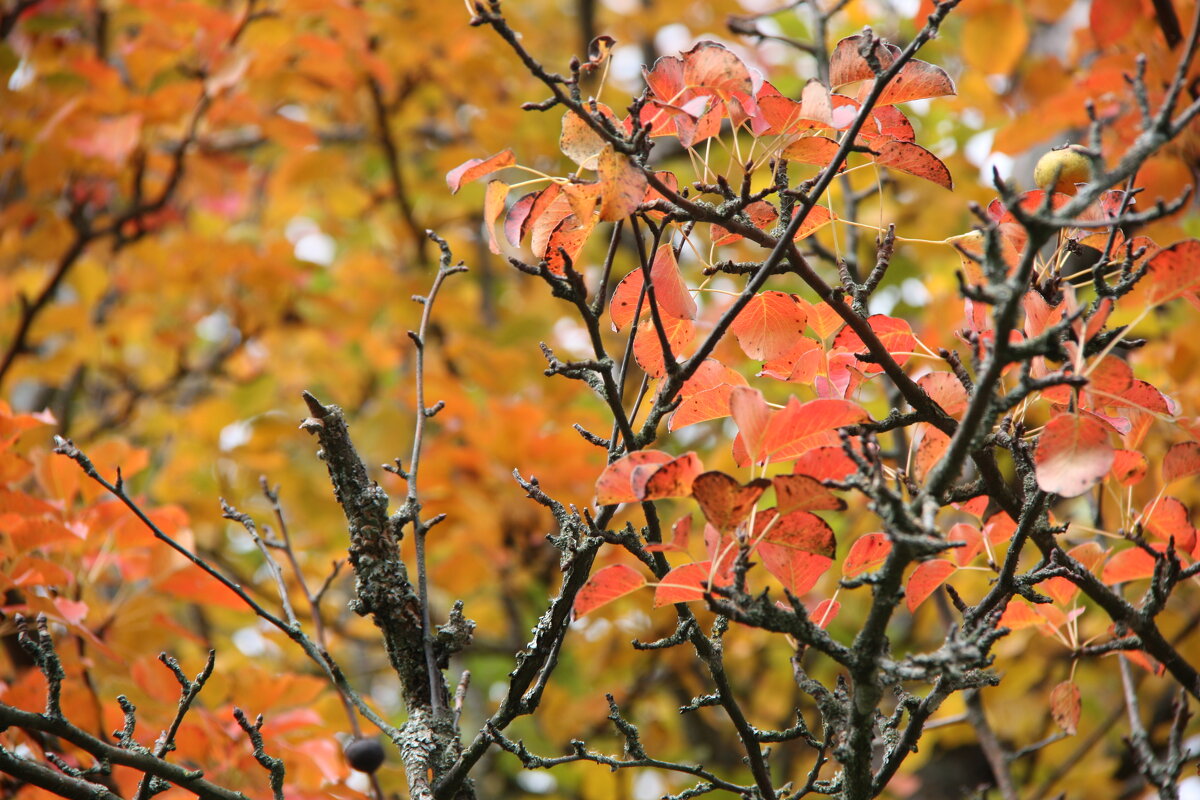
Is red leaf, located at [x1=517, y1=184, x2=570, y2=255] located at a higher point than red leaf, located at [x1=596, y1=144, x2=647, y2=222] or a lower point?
higher

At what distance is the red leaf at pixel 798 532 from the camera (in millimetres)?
723

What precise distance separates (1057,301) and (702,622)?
1.79 m

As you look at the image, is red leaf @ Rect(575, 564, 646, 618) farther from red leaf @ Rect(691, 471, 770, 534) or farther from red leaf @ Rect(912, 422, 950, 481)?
red leaf @ Rect(912, 422, 950, 481)

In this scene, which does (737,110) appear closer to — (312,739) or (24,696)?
(312,739)

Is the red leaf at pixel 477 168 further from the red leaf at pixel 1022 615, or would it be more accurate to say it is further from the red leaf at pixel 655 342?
the red leaf at pixel 1022 615

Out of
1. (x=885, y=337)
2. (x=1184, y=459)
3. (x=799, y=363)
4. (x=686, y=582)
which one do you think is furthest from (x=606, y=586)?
(x=1184, y=459)

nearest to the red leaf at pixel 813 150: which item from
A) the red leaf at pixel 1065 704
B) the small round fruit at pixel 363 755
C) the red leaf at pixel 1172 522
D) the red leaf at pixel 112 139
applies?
the red leaf at pixel 1172 522

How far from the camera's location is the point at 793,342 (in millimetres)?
882

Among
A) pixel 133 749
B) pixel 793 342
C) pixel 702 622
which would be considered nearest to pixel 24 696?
pixel 133 749

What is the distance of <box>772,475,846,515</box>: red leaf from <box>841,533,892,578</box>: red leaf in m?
0.16

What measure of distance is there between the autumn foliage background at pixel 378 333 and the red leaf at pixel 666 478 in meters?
0.87

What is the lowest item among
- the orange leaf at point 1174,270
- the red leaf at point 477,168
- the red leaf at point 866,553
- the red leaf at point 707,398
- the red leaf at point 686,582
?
the red leaf at point 686,582

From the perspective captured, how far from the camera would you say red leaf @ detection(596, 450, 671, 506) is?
701 mm

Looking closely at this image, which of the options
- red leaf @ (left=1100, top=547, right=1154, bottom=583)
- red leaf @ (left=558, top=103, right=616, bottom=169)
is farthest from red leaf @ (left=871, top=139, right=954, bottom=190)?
red leaf @ (left=1100, top=547, right=1154, bottom=583)
